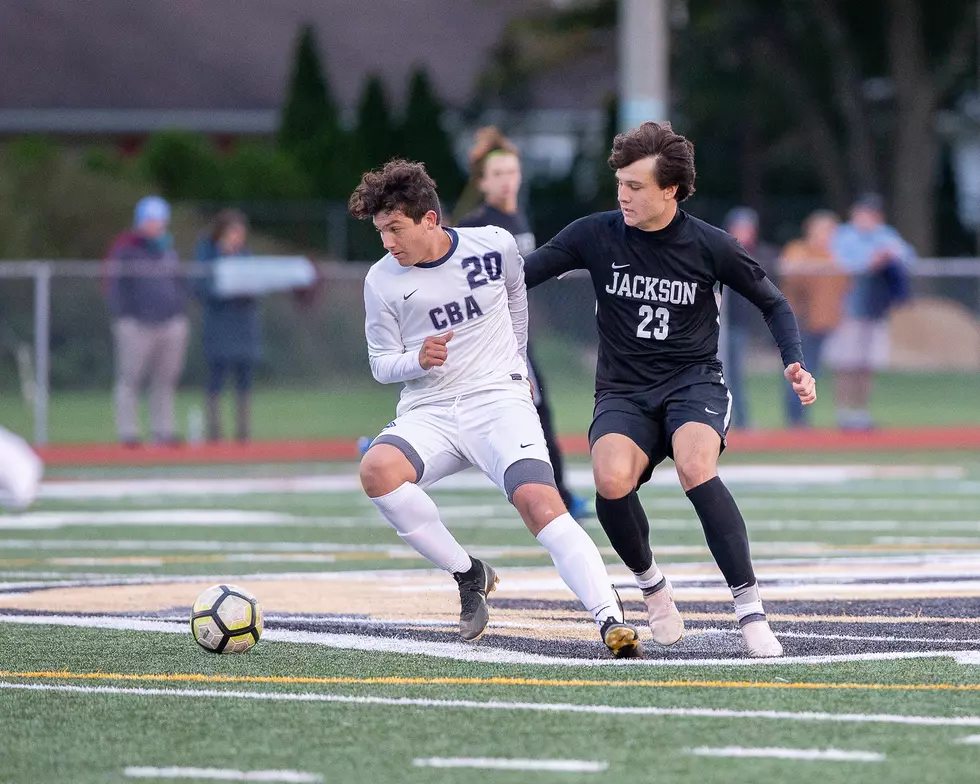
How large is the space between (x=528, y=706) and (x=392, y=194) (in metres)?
2.18

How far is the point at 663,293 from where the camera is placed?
23.7ft

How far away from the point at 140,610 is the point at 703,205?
1199 inches

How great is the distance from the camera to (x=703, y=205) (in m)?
37.8

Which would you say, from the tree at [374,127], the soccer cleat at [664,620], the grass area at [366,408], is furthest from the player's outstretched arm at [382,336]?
the tree at [374,127]

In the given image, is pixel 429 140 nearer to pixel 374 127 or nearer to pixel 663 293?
pixel 374 127

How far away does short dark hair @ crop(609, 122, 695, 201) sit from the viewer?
7.12 meters

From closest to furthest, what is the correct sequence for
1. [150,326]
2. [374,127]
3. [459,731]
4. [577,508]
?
[459,731]
[577,508]
[150,326]
[374,127]

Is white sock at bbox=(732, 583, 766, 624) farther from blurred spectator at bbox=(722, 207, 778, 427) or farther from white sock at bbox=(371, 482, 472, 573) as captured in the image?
blurred spectator at bbox=(722, 207, 778, 427)

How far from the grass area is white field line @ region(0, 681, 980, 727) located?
12.9 meters

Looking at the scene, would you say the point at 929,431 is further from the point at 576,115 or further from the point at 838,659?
the point at 576,115

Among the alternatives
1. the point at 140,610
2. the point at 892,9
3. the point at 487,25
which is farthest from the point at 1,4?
the point at 140,610

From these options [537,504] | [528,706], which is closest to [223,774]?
[528,706]

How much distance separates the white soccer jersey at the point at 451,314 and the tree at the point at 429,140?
2990 centimetres

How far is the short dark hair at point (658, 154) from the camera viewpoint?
7.12 metres
